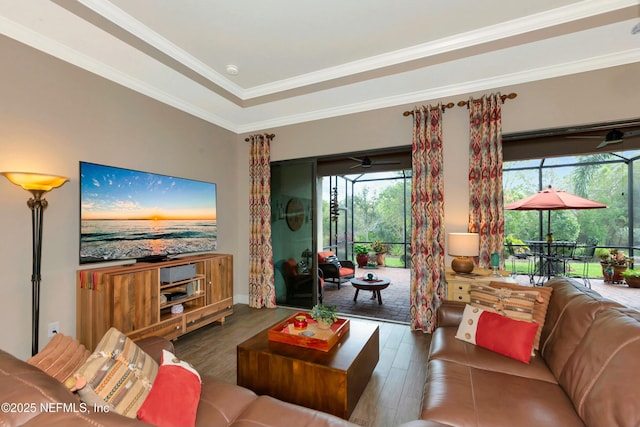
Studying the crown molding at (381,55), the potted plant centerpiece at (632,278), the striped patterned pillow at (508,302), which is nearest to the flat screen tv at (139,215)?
the crown molding at (381,55)

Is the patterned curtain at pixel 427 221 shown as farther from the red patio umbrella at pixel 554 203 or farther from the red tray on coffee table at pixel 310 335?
the red patio umbrella at pixel 554 203

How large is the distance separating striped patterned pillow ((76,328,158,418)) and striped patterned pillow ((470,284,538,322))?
2346 mm

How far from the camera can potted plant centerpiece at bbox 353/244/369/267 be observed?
9102mm

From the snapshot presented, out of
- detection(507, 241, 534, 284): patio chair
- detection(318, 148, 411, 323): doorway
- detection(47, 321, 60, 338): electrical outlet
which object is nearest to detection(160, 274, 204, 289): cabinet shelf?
detection(47, 321, 60, 338): electrical outlet

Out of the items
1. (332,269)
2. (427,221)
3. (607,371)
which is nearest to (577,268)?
(427,221)

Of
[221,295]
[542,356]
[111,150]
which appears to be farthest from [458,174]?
[111,150]

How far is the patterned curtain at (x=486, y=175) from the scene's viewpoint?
338cm

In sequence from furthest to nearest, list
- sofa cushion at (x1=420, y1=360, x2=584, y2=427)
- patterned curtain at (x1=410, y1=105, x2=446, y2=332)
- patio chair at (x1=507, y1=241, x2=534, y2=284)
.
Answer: patio chair at (x1=507, y1=241, x2=534, y2=284) < patterned curtain at (x1=410, y1=105, x2=446, y2=332) < sofa cushion at (x1=420, y1=360, x2=584, y2=427)

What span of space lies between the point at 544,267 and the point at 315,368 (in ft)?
23.2

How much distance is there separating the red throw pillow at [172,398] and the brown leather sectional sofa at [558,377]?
1.01 meters

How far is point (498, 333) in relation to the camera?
6.73 feet

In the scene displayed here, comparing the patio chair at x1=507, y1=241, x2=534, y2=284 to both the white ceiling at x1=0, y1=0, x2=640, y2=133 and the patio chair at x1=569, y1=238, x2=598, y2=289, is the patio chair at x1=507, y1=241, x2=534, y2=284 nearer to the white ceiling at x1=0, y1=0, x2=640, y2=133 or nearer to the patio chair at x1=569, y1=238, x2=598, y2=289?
the patio chair at x1=569, y1=238, x2=598, y2=289

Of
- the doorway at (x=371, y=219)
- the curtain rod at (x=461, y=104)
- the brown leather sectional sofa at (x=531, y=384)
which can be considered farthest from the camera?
the doorway at (x=371, y=219)

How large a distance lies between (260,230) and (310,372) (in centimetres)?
304
